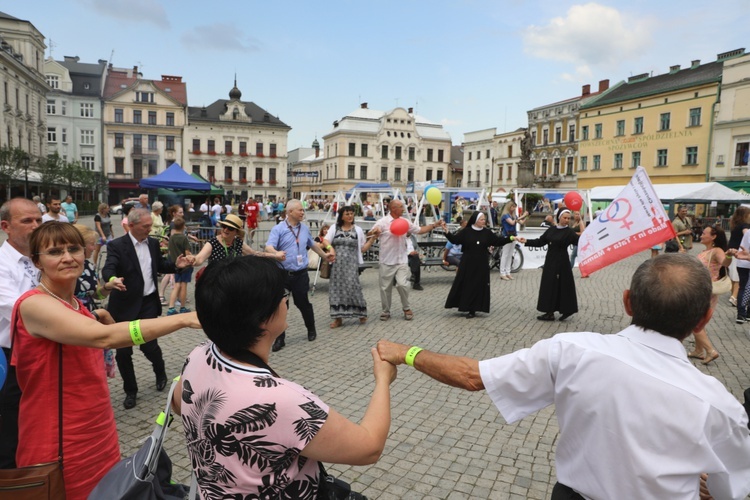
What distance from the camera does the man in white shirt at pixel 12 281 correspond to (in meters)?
2.37

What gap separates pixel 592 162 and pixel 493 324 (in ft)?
163

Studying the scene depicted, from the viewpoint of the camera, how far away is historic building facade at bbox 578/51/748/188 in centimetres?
4109

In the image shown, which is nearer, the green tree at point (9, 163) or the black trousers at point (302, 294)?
the black trousers at point (302, 294)

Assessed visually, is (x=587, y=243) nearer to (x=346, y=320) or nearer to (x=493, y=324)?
(x=493, y=324)

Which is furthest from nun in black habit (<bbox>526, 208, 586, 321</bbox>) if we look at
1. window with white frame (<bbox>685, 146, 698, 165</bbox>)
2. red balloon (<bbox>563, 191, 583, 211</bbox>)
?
window with white frame (<bbox>685, 146, 698, 165</bbox>)

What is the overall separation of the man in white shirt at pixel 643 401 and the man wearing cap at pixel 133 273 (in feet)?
13.1

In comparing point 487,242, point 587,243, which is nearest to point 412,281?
point 487,242

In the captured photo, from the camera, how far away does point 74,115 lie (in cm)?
6066

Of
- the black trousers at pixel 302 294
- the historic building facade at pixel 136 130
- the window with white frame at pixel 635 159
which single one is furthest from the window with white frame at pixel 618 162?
the historic building facade at pixel 136 130

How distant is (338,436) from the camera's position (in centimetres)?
144

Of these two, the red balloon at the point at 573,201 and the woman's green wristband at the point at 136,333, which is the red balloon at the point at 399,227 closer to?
Answer: the red balloon at the point at 573,201

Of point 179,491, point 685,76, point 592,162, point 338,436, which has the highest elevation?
point 685,76

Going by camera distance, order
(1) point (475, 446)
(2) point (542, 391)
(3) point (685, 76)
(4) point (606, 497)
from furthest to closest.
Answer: (3) point (685, 76) → (1) point (475, 446) → (2) point (542, 391) → (4) point (606, 497)

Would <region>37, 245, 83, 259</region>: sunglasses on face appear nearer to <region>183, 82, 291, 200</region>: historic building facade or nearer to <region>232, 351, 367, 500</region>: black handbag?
<region>232, 351, 367, 500</region>: black handbag
